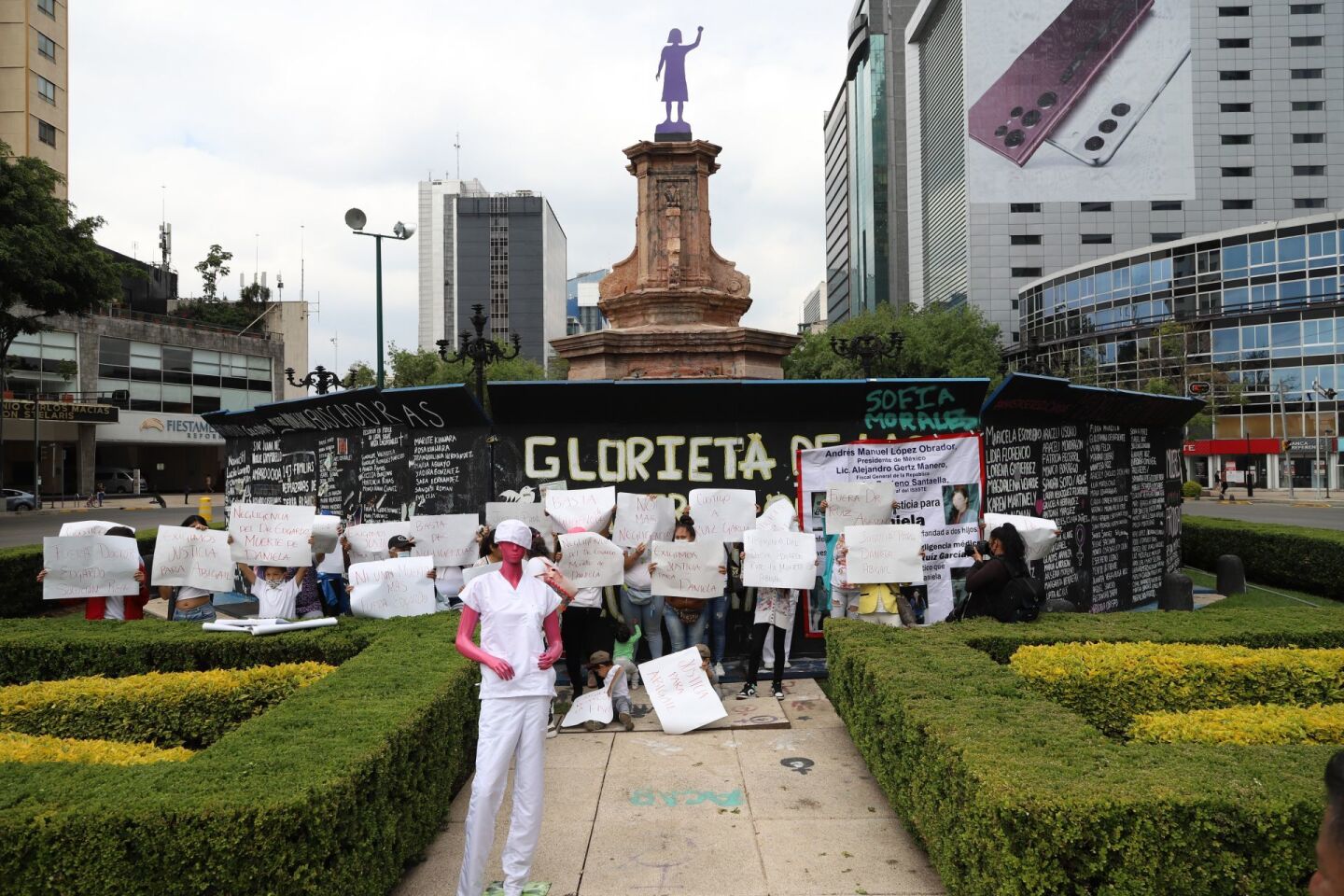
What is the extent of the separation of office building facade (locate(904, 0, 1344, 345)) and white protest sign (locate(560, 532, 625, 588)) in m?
74.2

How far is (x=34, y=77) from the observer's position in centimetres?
4834

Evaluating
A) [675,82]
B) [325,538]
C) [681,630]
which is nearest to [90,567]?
[325,538]

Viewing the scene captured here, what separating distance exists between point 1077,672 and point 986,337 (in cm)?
5241

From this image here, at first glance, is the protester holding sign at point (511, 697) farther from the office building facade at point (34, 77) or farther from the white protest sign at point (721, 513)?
the office building facade at point (34, 77)

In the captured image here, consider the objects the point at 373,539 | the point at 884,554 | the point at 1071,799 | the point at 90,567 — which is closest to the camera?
the point at 1071,799

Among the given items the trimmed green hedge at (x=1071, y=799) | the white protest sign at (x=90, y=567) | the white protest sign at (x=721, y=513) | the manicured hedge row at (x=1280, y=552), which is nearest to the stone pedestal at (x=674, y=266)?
the manicured hedge row at (x=1280, y=552)

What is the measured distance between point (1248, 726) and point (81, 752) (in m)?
6.83

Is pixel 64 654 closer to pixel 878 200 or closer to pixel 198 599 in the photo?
pixel 198 599

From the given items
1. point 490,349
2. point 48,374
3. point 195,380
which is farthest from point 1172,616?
point 195,380

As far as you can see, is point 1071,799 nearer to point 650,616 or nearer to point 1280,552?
point 650,616

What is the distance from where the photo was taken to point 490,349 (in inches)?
787

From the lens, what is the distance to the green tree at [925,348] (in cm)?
5094

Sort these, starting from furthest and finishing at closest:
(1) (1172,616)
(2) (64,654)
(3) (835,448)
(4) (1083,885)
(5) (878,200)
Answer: (5) (878,200) → (3) (835,448) → (1) (1172,616) → (2) (64,654) → (4) (1083,885)

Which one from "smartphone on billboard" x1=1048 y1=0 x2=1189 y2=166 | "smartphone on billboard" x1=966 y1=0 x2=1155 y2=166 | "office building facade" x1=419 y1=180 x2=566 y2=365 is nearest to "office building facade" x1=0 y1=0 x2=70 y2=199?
"smartphone on billboard" x1=966 y1=0 x2=1155 y2=166
